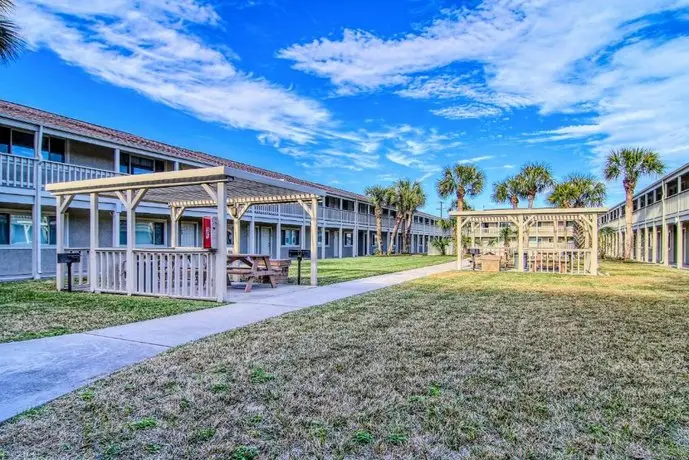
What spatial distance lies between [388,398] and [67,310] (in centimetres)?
683

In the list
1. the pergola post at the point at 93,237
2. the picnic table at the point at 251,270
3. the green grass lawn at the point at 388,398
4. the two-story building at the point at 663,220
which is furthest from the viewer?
the two-story building at the point at 663,220

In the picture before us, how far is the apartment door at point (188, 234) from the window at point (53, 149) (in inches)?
268

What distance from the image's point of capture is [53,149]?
52.3ft

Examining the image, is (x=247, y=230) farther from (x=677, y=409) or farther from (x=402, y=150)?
(x=677, y=409)

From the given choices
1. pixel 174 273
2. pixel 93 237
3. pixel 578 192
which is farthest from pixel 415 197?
pixel 93 237

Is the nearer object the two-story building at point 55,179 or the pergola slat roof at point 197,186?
the pergola slat roof at point 197,186

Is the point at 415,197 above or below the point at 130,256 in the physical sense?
above

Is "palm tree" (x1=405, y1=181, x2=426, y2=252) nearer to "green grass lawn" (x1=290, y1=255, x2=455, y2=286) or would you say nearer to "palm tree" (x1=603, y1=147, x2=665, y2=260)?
"green grass lawn" (x1=290, y1=255, x2=455, y2=286)

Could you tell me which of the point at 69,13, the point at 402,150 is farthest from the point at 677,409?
the point at 402,150

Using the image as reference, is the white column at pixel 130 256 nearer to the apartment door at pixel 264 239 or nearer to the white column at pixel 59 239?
the white column at pixel 59 239

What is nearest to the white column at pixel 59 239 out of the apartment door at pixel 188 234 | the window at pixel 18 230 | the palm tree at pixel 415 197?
the window at pixel 18 230

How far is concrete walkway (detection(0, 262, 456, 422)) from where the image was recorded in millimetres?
3727

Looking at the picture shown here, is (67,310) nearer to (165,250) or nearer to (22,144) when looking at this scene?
(165,250)

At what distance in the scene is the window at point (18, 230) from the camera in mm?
14633
